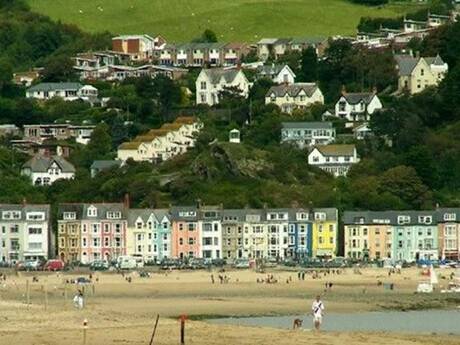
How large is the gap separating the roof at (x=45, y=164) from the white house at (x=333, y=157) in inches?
454

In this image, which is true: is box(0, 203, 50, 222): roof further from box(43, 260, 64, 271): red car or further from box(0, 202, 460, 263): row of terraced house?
box(43, 260, 64, 271): red car

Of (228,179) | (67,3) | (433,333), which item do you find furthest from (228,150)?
(67,3)

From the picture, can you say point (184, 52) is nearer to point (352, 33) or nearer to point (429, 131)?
point (352, 33)

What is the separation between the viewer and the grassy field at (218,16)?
129 metres

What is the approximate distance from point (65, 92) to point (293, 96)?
1517 centimetres

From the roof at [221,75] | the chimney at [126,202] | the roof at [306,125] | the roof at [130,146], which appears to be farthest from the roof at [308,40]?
the chimney at [126,202]

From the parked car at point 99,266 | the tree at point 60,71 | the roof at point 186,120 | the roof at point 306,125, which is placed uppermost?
the tree at point 60,71

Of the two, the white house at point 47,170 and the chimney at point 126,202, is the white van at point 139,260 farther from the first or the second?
the white house at point 47,170

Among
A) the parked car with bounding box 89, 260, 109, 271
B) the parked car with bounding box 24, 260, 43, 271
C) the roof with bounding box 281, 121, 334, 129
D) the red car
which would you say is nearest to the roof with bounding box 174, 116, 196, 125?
the roof with bounding box 281, 121, 334, 129

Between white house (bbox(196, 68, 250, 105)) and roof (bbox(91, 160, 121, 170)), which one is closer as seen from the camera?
roof (bbox(91, 160, 121, 170))

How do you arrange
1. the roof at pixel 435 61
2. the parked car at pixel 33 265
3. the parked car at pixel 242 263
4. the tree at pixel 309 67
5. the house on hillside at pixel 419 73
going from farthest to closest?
1. the tree at pixel 309 67
2. the roof at pixel 435 61
3. the house on hillside at pixel 419 73
4. the parked car at pixel 242 263
5. the parked car at pixel 33 265

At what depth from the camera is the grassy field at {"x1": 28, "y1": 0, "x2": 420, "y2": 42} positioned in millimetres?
128750

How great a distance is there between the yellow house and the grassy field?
138 feet

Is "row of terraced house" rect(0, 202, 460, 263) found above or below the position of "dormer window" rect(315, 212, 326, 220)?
below
